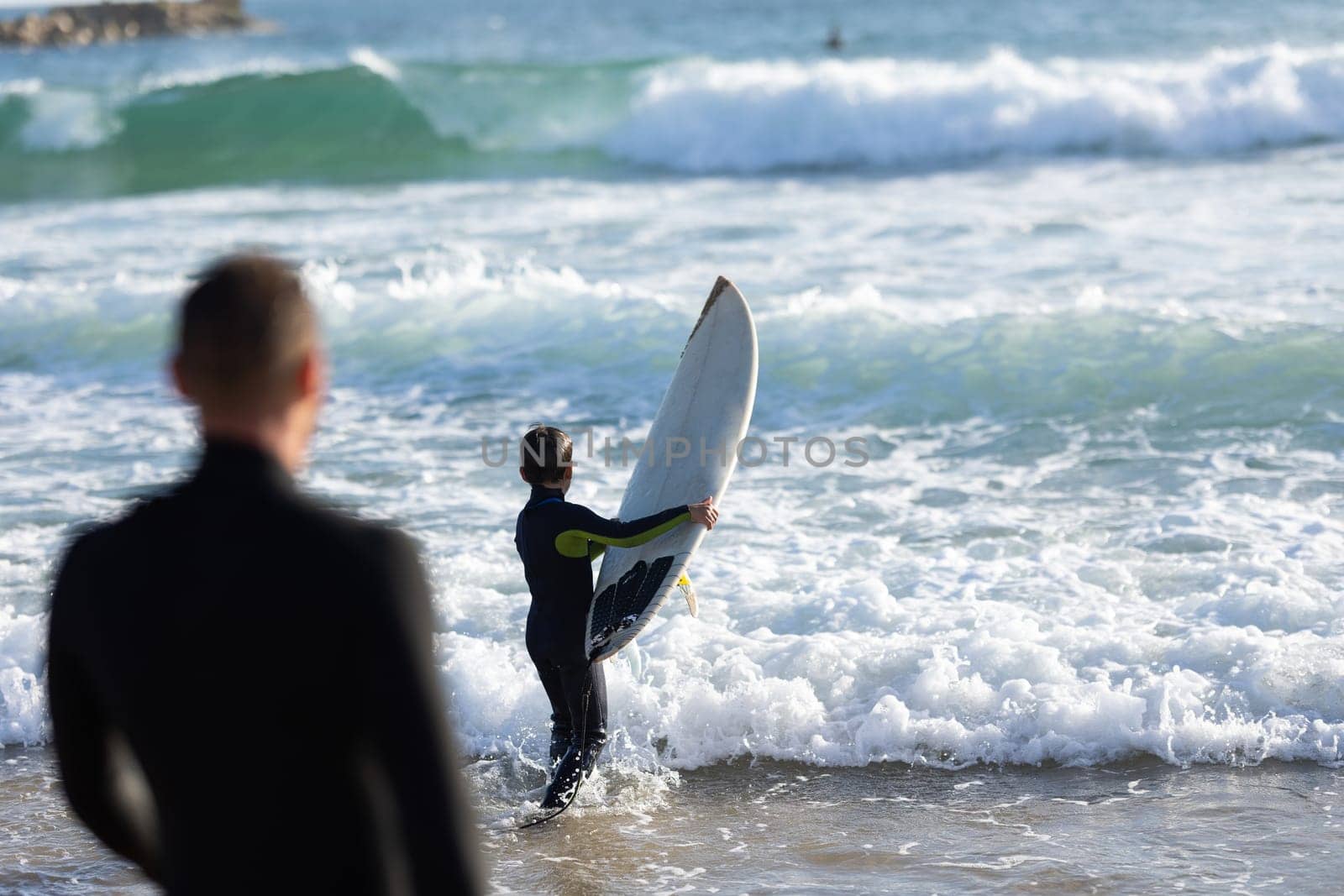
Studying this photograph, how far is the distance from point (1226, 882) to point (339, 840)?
135 inches

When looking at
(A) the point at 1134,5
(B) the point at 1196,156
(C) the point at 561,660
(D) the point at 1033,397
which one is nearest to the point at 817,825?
(C) the point at 561,660

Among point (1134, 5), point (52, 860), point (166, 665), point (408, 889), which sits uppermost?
point (1134, 5)

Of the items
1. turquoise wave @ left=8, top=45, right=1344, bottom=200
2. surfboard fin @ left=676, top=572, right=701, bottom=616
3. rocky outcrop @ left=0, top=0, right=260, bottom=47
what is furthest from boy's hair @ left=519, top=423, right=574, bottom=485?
rocky outcrop @ left=0, top=0, right=260, bottom=47

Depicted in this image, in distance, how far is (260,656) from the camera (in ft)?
4.64

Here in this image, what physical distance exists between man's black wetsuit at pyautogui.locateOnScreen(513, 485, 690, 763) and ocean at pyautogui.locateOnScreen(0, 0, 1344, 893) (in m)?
0.37

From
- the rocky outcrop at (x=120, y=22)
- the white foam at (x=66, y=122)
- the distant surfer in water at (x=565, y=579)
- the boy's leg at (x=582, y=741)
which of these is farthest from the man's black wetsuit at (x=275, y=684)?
the rocky outcrop at (x=120, y=22)

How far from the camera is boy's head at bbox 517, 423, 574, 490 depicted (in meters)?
4.43

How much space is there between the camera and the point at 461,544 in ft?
23.7

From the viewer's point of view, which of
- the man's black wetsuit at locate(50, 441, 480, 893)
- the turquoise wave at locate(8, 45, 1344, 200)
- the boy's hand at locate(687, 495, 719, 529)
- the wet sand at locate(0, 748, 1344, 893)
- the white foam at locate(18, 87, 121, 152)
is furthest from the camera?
the white foam at locate(18, 87, 121, 152)

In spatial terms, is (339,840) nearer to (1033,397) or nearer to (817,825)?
Answer: (817,825)

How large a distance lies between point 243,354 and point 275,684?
1.20ft

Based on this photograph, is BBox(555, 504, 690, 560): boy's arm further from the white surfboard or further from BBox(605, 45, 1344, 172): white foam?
BBox(605, 45, 1344, 172): white foam

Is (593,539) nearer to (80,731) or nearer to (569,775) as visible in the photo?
(569,775)

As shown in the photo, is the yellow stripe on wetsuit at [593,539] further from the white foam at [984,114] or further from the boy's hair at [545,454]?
the white foam at [984,114]
